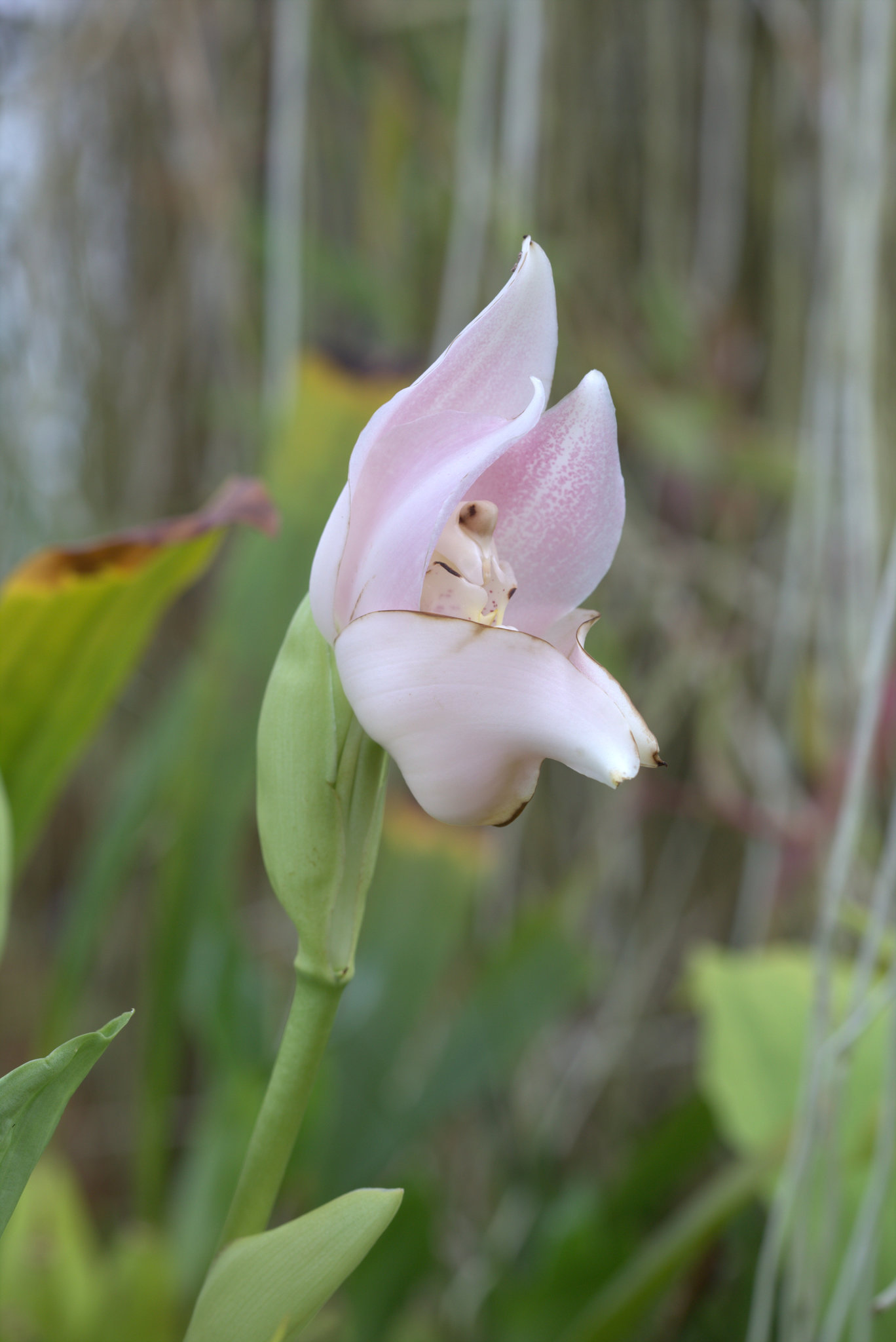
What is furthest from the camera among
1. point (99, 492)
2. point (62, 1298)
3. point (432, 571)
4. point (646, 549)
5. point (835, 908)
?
point (99, 492)

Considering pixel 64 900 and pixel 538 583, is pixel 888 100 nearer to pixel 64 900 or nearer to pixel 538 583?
pixel 538 583

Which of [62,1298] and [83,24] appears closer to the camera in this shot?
[62,1298]

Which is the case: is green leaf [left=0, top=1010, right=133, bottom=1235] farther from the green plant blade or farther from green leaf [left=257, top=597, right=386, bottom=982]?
the green plant blade

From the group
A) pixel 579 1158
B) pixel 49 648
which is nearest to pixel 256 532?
pixel 49 648

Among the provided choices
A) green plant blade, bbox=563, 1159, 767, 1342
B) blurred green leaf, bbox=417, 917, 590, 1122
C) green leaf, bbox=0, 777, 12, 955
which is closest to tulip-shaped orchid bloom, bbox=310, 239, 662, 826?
green leaf, bbox=0, 777, 12, 955

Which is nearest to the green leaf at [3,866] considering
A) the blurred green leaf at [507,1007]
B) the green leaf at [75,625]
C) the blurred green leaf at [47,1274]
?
the green leaf at [75,625]

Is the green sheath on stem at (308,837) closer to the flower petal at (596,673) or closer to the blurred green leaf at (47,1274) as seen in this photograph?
the flower petal at (596,673)

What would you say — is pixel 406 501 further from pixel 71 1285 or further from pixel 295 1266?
pixel 71 1285
